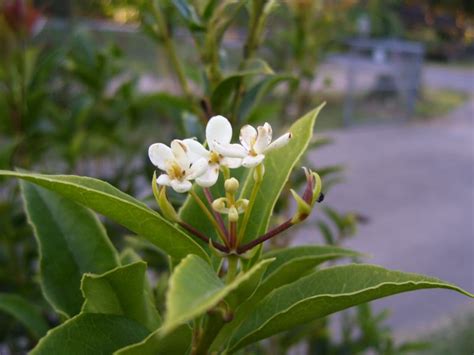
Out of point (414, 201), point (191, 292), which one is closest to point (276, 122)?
point (414, 201)

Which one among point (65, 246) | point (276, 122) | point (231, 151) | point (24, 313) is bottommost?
point (276, 122)

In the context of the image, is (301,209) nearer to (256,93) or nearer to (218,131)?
(218,131)

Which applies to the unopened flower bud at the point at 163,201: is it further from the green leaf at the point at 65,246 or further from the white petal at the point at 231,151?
the green leaf at the point at 65,246

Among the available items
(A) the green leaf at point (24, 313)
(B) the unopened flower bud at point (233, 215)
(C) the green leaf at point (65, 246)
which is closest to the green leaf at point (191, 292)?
(B) the unopened flower bud at point (233, 215)

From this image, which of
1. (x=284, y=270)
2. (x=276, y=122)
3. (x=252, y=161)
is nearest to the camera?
(x=252, y=161)

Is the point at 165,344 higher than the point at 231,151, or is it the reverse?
the point at 231,151
